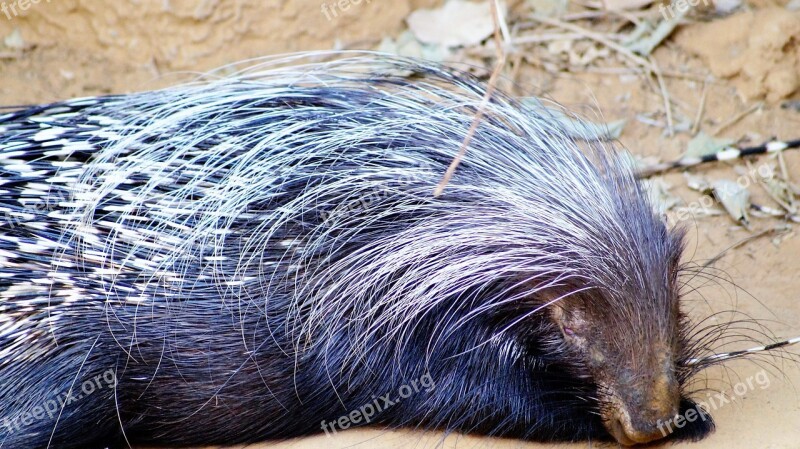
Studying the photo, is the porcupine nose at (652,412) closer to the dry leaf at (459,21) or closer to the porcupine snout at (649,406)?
the porcupine snout at (649,406)

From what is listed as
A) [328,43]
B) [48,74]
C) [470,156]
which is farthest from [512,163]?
[48,74]

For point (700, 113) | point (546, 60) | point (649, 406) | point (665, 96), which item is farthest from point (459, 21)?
point (649, 406)

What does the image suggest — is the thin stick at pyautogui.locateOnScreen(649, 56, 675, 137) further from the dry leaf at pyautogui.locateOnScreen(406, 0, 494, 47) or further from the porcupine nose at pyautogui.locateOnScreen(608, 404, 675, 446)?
the porcupine nose at pyautogui.locateOnScreen(608, 404, 675, 446)

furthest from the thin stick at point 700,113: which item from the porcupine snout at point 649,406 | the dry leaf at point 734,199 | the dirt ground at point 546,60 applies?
the porcupine snout at point 649,406

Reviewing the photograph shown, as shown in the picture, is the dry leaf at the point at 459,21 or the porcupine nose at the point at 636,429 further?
the dry leaf at the point at 459,21

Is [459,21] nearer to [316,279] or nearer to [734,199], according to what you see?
[734,199]

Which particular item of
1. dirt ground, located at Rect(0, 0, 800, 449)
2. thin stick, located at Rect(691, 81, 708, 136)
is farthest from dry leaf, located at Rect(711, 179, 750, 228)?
thin stick, located at Rect(691, 81, 708, 136)

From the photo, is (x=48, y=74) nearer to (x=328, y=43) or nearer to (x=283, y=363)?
(x=328, y=43)
